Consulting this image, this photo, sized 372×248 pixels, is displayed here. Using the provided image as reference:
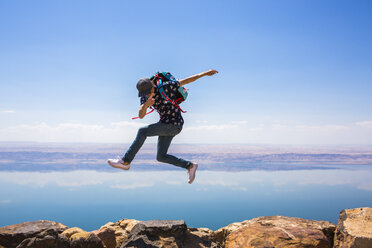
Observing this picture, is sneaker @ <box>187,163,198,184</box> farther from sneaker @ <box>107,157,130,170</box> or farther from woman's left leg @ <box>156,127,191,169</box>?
sneaker @ <box>107,157,130,170</box>

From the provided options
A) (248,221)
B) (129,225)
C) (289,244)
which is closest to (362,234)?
(289,244)

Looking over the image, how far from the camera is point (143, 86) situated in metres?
6.15

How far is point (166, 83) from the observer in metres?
6.49

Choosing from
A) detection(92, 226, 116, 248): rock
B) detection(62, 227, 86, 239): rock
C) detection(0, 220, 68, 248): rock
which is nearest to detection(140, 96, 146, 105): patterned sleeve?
detection(0, 220, 68, 248): rock

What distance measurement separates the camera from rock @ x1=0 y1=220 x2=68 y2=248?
7.27 meters

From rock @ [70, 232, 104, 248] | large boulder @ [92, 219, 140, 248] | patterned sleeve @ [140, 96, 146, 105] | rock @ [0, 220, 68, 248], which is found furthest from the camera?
large boulder @ [92, 219, 140, 248]

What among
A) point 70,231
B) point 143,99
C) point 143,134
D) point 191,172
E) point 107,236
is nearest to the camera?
point 143,99

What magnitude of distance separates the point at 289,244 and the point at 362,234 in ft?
4.69

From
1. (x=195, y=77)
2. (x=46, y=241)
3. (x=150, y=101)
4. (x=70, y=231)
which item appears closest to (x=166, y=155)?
(x=150, y=101)

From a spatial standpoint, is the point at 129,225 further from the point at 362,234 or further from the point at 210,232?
the point at 362,234

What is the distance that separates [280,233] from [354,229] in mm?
1494

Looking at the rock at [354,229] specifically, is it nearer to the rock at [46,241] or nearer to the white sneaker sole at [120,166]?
the white sneaker sole at [120,166]

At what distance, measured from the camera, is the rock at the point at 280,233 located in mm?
6824

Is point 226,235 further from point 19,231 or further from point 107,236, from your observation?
point 19,231
